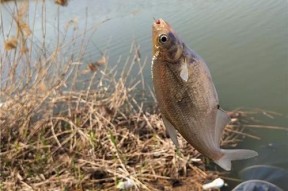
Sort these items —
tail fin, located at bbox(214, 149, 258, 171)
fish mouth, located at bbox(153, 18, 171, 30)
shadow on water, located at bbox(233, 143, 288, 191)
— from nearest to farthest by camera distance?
fish mouth, located at bbox(153, 18, 171, 30), tail fin, located at bbox(214, 149, 258, 171), shadow on water, located at bbox(233, 143, 288, 191)

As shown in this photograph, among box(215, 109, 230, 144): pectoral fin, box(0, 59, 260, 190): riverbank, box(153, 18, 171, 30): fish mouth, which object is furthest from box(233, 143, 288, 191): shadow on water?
box(153, 18, 171, 30): fish mouth

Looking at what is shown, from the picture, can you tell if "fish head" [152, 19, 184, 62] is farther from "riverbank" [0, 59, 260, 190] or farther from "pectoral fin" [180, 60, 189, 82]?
"riverbank" [0, 59, 260, 190]

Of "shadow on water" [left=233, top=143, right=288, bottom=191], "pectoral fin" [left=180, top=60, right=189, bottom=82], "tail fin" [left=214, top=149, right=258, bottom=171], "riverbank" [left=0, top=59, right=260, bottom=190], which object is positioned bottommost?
"shadow on water" [left=233, top=143, right=288, bottom=191]

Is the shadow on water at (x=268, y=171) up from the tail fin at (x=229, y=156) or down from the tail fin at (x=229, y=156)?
down

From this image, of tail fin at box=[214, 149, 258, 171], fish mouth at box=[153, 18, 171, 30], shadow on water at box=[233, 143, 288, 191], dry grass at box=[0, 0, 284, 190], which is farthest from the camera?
dry grass at box=[0, 0, 284, 190]

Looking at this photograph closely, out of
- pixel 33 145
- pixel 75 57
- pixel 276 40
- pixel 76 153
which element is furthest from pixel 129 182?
pixel 276 40

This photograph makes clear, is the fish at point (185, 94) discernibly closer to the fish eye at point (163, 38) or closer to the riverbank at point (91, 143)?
the fish eye at point (163, 38)

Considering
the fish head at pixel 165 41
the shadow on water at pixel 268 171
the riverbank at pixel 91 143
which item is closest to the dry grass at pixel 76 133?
the riverbank at pixel 91 143

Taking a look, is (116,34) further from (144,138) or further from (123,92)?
(144,138)

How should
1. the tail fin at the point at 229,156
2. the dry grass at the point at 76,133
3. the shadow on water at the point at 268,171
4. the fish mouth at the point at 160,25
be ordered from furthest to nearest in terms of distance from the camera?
the dry grass at the point at 76,133 → the shadow on water at the point at 268,171 → the tail fin at the point at 229,156 → the fish mouth at the point at 160,25
